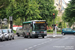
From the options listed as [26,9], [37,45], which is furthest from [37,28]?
[26,9]

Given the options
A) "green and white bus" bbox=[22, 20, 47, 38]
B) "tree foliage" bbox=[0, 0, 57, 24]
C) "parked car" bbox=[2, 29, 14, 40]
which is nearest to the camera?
"parked car" bbox=[2, 29, 14, 40]

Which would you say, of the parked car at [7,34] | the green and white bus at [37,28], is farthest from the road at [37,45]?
the green and white bus at [37,28]

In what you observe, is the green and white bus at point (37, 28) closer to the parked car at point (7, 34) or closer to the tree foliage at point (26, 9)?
the tree foliage at point (26, 9)

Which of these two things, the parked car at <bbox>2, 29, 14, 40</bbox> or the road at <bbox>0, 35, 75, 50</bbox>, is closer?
the road at <bbox>0, 35, 75, 50</bbox>

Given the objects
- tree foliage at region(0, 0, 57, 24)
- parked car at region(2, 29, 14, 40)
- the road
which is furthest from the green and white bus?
the road

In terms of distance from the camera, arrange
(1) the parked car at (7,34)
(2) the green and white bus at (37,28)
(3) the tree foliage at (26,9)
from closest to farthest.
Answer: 1. (1) the parked car at (7,34)
2. (3) the tree foliage at (26,9)
3. (2) the green and white bus at (37,28)

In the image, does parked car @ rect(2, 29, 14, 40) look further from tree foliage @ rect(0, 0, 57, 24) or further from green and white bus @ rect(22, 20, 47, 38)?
green and white bus @ rect(22, 20, 47, 38)

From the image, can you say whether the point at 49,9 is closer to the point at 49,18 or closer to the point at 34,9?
the point at 49,18

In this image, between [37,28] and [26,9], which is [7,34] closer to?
[37,28]

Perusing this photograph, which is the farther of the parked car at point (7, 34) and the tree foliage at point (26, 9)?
the tree foliage at point (26, 9)

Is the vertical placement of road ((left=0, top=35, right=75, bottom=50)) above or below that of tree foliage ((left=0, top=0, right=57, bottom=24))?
below

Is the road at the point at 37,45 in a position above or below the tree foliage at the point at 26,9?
below

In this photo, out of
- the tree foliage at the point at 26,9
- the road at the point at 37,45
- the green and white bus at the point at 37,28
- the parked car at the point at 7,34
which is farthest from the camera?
the green and white bus at the point at 37,28

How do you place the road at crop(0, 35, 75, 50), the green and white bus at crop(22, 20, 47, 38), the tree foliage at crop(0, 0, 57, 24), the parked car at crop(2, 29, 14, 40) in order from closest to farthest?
the road at crop(0, 35, 75, 50) < the parked car at crop(2, 29, 14, 40) < the tree foliage at crop(0, 0, 57, 24) < the green and white bus at crop(22, 20, 47, 38)
